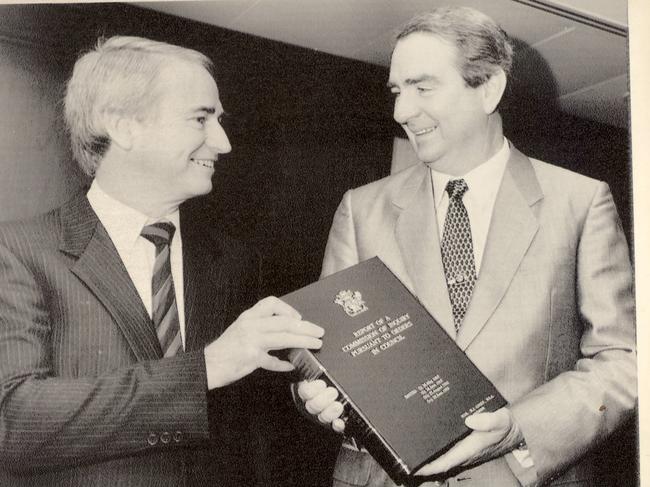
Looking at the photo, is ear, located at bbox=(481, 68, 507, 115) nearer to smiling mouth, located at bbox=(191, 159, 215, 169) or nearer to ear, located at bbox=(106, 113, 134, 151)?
smiling mouth, located at bbox=(191, 159, 215, 169)

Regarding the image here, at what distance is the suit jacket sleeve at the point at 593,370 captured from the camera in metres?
1.32

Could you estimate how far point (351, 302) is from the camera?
1289 mm

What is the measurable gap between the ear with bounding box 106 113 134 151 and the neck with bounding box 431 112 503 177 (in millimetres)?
702

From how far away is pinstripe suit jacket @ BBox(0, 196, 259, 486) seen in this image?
1291 mm

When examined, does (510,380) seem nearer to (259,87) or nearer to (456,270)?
(456,270)

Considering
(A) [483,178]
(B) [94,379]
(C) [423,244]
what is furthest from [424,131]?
(B) [94,379]

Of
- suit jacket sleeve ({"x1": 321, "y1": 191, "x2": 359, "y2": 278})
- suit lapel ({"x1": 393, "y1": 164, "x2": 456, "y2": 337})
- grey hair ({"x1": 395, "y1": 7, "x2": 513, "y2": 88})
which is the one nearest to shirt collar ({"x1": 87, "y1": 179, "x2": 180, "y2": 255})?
suit jacket sleeve ({"x1": 321, "y1": 191, "x2": 359, "y2": 278})

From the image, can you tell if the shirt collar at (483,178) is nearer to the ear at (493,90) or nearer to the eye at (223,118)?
the ear at (493,90)

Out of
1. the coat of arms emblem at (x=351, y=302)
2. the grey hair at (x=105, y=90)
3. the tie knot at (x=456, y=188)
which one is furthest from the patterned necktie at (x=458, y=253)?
the grey hair at (x=105, y=90)

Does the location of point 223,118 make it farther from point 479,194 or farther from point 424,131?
point 479,194

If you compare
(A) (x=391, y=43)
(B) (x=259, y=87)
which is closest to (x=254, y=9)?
(B) (x=259, y=87)

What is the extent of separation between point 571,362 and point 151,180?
100 centimetres

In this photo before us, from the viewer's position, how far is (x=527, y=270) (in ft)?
4.61

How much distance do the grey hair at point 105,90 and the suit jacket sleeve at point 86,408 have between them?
16.9 inches
